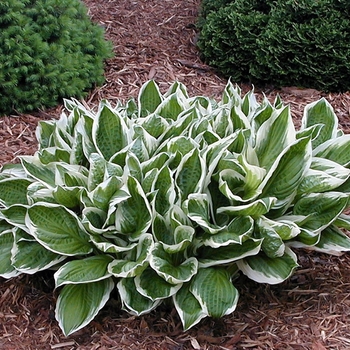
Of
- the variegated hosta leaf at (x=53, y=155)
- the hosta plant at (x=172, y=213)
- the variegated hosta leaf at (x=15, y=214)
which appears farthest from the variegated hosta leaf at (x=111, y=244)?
the variegated hosta leaf at (x=53, y=155)

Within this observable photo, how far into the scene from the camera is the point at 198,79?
5.14 meters

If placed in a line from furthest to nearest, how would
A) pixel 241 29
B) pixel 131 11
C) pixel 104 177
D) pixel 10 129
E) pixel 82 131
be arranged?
pixel 131 11
pixel 241 29
pixel 10 129
pixel 82 131
pixel 104 177

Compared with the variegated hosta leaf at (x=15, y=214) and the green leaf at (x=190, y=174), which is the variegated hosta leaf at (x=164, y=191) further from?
the variegated hosta leaf at (x=15, y=214)

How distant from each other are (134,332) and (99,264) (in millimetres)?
346

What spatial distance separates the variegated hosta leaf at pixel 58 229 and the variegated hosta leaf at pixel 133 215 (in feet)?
0.57

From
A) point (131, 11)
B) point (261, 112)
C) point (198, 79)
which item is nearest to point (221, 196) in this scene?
point (261, 112)

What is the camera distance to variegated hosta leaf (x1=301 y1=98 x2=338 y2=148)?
3121 mm

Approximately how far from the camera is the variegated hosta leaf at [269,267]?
105 inches

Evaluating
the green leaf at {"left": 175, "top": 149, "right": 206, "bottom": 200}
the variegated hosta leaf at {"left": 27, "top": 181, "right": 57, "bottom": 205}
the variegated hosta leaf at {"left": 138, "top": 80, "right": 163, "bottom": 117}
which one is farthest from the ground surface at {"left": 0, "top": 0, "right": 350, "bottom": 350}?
the variegated hosta leaf at {"left": 138, "top": 80, "right": 163, "bottom": 117}

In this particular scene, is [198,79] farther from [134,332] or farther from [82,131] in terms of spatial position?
[134,332]

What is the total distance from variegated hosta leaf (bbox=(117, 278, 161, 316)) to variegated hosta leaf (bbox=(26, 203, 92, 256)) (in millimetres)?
211

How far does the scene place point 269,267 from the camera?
2721 millimetres

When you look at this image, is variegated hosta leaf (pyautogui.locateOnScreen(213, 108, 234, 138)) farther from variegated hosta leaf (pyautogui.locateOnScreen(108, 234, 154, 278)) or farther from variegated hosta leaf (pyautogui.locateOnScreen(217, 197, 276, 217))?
variegated hosta leaf (pyautogui.locateOnScreen(108, 234, 154, 278))

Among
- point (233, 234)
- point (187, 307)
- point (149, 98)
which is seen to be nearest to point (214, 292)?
point (187, 307)
